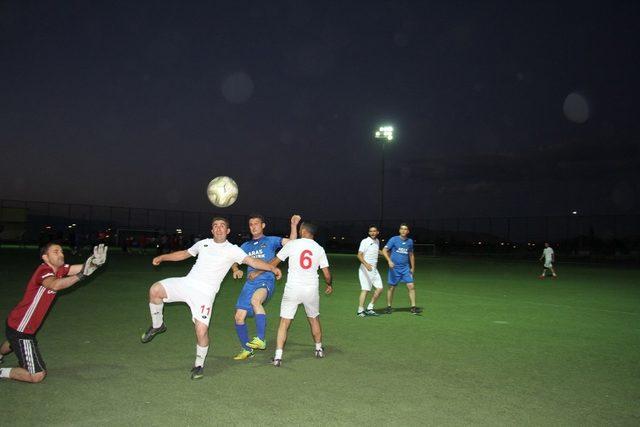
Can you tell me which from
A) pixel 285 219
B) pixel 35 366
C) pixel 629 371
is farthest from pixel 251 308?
pixel 285 219

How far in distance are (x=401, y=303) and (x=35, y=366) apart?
9.67 m

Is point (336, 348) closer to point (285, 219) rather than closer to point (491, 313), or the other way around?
point (491, 313)

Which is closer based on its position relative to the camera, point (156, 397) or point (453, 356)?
point (156, 397)

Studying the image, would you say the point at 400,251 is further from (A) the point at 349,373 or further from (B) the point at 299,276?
(A) the point at 349,373

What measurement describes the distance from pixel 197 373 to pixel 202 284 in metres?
1.06

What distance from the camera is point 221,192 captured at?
21.2 metres

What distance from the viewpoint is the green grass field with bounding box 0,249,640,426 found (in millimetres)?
5000

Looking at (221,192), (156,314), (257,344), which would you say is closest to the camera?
(156,314)

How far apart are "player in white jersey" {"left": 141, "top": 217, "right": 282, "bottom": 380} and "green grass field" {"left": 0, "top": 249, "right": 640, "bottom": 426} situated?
1.83 ft

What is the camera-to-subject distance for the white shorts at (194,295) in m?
6.22

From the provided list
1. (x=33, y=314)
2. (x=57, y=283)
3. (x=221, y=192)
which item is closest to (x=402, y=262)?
(x=57, y=283)

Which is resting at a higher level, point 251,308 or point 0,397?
point 251,308

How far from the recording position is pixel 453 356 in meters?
7.56

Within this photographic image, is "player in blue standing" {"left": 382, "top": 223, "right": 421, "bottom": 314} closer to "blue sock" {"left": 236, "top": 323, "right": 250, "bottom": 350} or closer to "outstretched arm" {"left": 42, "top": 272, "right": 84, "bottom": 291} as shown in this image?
"blue sock" {"left": 236, "top": 323, "right": 250, "bottom": 350}
